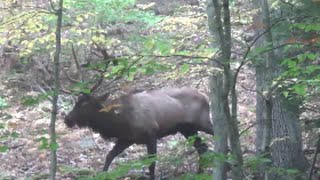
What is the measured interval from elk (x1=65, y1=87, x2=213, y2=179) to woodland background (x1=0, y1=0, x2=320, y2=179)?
37 centimetres

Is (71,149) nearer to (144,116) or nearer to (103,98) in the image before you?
(144,116)

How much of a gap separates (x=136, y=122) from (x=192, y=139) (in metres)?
6.16

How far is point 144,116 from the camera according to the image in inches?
427

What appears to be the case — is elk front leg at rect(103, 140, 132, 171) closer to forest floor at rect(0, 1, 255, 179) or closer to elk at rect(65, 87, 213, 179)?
elk at rect(65, 87, 213, 179)

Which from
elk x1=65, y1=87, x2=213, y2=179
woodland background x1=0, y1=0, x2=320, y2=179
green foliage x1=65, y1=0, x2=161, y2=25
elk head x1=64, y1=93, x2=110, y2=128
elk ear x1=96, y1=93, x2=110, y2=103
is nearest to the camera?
woodland background x1=0, y1=0, x2=320, y2=179

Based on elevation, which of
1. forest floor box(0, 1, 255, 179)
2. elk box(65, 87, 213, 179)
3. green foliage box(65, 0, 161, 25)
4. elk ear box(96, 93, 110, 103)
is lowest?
forest floor box(0, 1, 255, 179)

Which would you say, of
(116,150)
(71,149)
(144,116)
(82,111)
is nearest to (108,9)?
(82,111)

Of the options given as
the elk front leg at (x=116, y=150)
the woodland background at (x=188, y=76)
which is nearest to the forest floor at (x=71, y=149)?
the woodland background at (x=188, y=76)

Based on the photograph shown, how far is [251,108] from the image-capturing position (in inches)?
600

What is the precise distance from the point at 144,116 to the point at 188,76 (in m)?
2.39

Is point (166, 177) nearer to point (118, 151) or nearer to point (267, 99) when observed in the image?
point (118, 151)

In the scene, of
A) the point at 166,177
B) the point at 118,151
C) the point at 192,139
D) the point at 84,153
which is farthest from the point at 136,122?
the point at 192,139

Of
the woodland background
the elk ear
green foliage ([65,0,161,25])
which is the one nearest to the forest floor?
the woodland background

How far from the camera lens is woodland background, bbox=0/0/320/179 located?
445 cm
